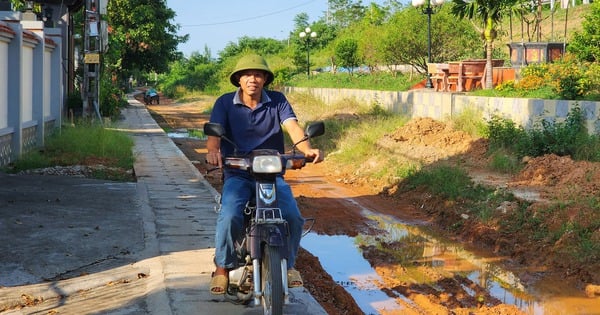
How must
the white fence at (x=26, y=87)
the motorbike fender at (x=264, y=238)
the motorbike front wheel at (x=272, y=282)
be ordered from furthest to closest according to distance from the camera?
1. the white fence at (x=26, y=87)
2. the motorbike fender at (x=264, y=238)
3. the motorbike front wheel at (x=272, y=282)

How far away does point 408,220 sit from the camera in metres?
12.3

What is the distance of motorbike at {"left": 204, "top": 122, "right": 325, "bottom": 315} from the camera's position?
4895mm

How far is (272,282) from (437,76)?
2098cm

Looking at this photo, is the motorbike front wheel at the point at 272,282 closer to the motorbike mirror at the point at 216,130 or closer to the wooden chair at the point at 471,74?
the motorbike mirror at the point at 216,130

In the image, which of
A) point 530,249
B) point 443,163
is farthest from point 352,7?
point 530,249

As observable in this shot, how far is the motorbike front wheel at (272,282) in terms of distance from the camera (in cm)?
484

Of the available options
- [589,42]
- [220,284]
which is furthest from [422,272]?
[589,42]

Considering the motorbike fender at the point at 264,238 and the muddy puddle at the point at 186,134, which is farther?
the muddy puddle at the point at 186,134

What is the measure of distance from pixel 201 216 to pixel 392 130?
1126cm

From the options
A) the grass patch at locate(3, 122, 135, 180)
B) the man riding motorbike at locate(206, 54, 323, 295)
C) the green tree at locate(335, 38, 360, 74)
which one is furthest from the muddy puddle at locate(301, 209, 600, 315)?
the green tree at locate(335, 38, 360, 74)

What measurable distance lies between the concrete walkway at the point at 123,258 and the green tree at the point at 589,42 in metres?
14.3

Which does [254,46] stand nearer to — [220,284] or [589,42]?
[589,42]

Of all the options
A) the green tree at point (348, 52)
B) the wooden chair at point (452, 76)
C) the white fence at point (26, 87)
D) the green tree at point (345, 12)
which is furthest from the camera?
the green tree at point (345, 12)

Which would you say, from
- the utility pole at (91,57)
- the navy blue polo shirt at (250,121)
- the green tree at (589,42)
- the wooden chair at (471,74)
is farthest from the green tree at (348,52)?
the navy blue polo shirt at (250,121)
